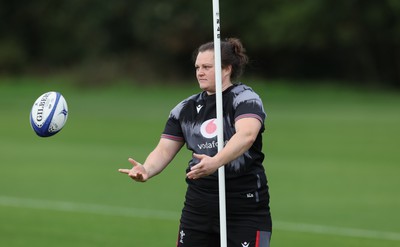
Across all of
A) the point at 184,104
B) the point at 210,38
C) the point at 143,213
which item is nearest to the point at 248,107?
the point at 184,104

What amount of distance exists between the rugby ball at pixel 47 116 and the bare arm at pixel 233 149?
157 centimetres

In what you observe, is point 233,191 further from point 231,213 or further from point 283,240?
point 283,240

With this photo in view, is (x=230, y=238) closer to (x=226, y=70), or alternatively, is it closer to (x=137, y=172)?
(x=137, y=172)

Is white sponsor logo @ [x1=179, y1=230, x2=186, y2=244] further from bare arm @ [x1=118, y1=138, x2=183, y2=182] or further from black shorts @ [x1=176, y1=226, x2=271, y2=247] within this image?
bare arm @ [x1=118, y1=138, x2=183, y2=182]

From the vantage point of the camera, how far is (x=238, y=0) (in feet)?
172

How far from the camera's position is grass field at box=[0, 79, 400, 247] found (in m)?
13.4

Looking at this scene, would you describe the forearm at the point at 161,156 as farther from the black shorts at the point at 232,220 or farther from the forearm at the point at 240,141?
the forearm at the point at 240,141

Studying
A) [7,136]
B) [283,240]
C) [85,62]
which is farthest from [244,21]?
[283,240]

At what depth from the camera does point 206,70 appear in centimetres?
737

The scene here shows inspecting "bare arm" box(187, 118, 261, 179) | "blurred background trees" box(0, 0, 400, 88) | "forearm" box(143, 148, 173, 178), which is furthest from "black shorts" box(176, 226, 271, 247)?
"blurred background trees" box(0, 0, 400, 88)

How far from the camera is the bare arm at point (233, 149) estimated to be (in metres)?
6.82

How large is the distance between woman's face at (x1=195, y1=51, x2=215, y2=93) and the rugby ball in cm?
142

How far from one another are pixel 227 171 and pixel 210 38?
45501mm

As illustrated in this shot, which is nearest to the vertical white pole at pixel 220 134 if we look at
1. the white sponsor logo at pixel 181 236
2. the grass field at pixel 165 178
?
the white sponsor logo at pixel 181 236
